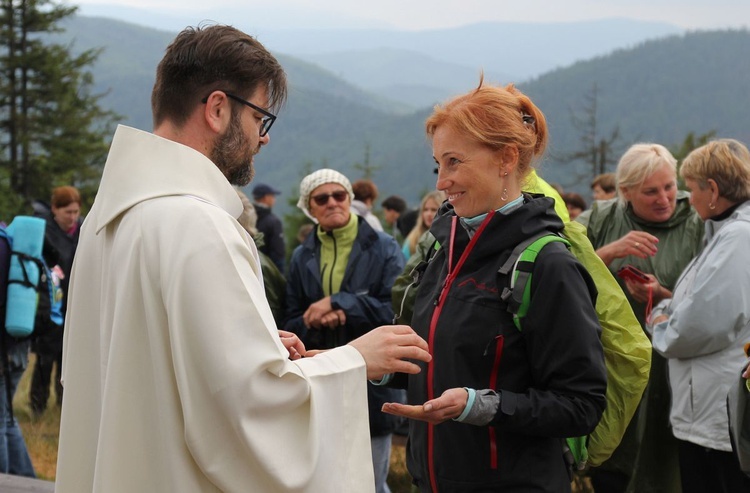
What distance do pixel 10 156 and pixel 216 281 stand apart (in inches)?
1123

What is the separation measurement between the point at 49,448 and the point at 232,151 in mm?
6123

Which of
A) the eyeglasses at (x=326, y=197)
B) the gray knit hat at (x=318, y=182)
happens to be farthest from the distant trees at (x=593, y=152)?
the eyeglasses at (x=326, y=197)

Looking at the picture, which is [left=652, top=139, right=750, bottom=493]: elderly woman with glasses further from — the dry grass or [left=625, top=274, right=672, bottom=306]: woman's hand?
the dry grass

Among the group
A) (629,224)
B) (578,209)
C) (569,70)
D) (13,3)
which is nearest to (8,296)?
(629,224)

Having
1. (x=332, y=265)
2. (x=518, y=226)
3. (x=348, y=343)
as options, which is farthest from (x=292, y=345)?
(x=332, y=265)

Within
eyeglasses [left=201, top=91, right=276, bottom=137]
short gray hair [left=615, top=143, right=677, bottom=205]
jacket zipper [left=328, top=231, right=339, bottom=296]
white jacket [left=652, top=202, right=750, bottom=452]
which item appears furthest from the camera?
jacket zipper [left=328, top=231, right=339, bottom=296]

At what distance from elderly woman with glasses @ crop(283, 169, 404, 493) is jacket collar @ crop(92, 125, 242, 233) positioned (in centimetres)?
311

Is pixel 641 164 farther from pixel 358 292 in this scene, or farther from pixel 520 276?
pixel 520 276

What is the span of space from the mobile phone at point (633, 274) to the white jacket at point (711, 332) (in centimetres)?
23

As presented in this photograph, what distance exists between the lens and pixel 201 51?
2.51 m

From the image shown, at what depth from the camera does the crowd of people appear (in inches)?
88.7

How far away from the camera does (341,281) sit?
578 centimetres

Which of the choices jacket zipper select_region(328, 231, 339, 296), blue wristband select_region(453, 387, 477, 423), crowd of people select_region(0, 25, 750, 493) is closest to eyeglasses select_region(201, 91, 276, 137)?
crowd of people select_region(0, 25, 750, 493)

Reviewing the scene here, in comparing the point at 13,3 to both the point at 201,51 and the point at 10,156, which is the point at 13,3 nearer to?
the point at 10,156
